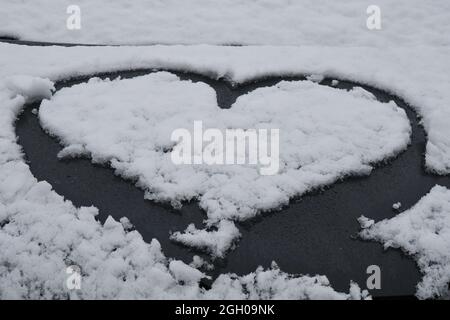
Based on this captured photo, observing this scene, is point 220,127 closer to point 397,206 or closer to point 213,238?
point 213,238

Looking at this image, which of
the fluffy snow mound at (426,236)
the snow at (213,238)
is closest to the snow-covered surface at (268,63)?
the fluffy snow mound at (426,236)

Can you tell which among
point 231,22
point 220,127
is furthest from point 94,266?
point 231,22

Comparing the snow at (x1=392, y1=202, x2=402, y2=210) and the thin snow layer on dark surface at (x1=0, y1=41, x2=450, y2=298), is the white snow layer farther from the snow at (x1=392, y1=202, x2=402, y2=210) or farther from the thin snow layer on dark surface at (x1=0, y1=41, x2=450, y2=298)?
the snow at (x1=392, y1=202, x2=402, y2=210)

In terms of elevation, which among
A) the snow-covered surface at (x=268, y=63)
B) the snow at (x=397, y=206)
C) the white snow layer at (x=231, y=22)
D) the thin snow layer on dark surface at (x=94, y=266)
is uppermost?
the white snow layer at (x=231, y=22)

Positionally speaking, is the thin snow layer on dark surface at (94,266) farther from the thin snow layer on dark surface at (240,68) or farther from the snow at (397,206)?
the snow at (397,206)
